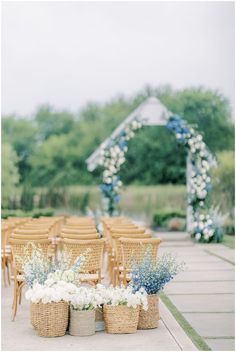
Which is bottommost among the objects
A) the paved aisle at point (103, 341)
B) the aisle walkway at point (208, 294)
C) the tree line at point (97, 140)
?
the aisle walkway at point (208, 294)

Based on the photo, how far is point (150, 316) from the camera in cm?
742

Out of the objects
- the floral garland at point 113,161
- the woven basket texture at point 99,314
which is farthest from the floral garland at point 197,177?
the woven basket texture at point 99,314

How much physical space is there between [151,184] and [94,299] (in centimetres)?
3719

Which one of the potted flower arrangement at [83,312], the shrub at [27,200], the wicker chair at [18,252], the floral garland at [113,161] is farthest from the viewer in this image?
the shrub at [27,200]

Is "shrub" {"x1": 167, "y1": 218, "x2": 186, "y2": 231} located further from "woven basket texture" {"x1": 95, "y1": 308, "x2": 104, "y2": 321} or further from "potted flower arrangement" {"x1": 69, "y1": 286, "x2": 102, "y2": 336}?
"potted flower arrangement" {"x1": 69, "y1": 286, "x2": 102, "y2": 336}

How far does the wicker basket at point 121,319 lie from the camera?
711cm

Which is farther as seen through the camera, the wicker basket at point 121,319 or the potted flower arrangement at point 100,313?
the potted flower arrangement at point 100,313

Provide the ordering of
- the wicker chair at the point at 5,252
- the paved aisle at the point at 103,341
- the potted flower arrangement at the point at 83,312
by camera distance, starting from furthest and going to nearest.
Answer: the wicker chair at the point at 5,252
the potted flower arrangement at the point at 83,312
the paved aisle at the point at 103,341

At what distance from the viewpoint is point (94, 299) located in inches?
281

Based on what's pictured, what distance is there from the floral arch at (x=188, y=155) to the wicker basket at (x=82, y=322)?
33.4 feet

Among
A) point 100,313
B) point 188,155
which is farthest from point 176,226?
point 100,313

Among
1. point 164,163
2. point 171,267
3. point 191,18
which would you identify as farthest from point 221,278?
point 191,18

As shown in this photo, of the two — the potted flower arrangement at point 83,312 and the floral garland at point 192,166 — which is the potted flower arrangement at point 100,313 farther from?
the floral garland at point 192,166

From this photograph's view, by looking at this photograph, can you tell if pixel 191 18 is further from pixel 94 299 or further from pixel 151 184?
pixel 94 299
